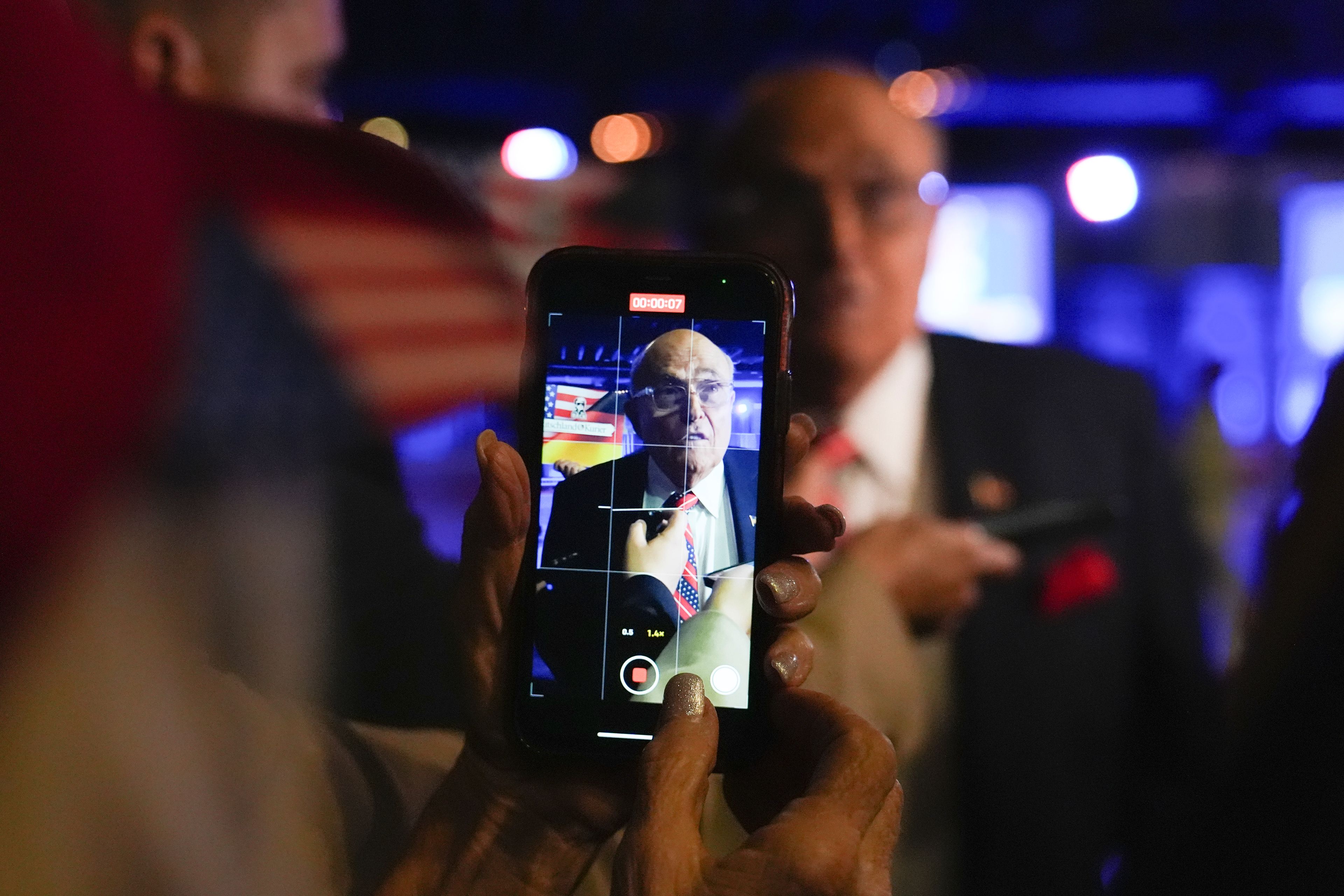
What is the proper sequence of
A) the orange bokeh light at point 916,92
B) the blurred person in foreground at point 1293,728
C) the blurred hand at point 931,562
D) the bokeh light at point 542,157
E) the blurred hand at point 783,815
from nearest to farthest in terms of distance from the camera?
the blurred hand at point 783,815 → the blurred person in foreground at point 1293,728 → the blurred hand at point 931,562 → the orange bokeh light at point 916,92 → the bokeh light at point 542,157

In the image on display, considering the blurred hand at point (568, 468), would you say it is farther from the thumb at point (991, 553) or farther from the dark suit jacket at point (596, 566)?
the thumb at point (991, 553)

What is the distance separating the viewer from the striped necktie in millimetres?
376

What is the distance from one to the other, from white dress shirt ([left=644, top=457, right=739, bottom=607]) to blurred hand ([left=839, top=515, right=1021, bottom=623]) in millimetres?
255

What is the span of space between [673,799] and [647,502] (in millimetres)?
108

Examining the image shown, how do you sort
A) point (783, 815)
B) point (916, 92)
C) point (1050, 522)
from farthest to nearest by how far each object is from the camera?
point (916, 92)
point (1050, 522)
point (783, 815)

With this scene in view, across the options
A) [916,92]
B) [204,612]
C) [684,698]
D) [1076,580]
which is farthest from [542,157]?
[684,698]

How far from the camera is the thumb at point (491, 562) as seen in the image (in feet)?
1.22

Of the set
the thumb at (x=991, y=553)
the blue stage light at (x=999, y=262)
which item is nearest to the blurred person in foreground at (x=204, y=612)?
the thumb at (x=991, y=553)

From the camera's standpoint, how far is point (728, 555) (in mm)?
375

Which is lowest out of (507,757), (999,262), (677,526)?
(507,757)

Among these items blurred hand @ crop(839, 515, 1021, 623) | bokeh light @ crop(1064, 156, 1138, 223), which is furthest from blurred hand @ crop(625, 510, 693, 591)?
bokeh light @ crop(1064, 156, 1138, 223)

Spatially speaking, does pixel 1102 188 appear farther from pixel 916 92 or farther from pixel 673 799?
pixel 673 799

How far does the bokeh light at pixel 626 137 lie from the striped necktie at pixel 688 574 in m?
2.10

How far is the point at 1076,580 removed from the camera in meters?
0.72
